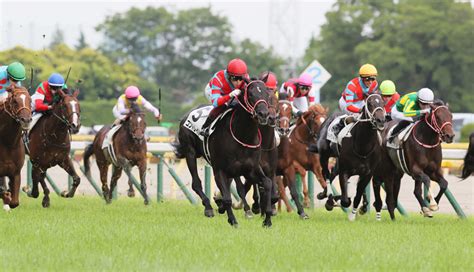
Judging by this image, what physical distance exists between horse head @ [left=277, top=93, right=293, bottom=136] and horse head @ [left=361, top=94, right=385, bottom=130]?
106 centimetres

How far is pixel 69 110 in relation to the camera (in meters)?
13.6

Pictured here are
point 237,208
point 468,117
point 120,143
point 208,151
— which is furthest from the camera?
point 468,117

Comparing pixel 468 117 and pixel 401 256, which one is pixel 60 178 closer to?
pixel 401 256

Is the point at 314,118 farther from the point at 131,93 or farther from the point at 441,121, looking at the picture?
the point at 131,93

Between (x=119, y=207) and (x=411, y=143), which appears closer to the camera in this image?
(x=411, y=143)

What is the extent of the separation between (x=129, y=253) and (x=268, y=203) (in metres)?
2.59

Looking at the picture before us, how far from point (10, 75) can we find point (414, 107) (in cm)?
474

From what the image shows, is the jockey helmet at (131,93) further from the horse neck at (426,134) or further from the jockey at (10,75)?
the horse neck at (426,134)

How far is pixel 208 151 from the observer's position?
11672 millimetres

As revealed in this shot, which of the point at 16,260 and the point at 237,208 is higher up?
the point at 16,260

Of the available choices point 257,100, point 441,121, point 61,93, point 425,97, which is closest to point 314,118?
point 425,97

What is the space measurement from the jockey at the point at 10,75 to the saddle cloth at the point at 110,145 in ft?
10.5

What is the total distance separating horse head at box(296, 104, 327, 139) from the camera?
1452cm

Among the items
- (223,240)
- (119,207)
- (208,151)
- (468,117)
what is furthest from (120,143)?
(468,117)
